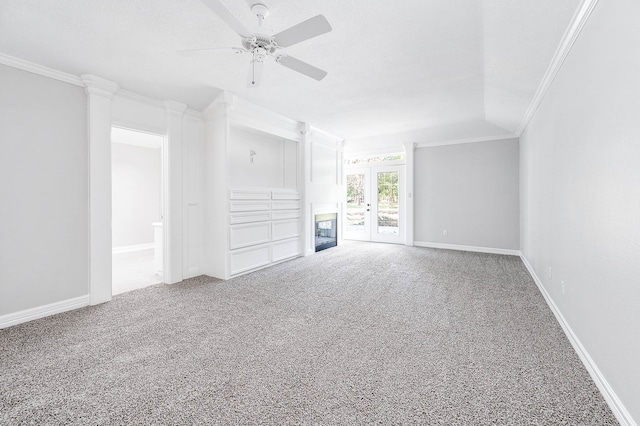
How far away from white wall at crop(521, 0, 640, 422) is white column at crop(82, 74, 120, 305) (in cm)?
431

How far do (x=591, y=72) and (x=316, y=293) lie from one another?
309cm

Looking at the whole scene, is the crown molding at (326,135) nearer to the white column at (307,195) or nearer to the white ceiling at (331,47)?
the white column at (307,195)

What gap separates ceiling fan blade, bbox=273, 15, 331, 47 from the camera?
1793 millimetres

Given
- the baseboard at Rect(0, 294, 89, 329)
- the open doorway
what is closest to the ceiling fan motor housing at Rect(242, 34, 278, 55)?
the baseboard at Rect(0, 294, 89, 329)

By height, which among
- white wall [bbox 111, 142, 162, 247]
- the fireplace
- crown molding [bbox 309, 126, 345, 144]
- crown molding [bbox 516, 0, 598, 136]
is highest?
crown molding [bbox 309, 126, 345, 144]

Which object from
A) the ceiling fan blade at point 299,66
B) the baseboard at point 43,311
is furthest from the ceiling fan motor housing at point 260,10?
the baseboard at point 43,311

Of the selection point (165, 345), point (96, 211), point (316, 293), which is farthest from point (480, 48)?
point (96, 211)

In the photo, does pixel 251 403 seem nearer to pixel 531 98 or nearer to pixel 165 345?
pixel 165 345

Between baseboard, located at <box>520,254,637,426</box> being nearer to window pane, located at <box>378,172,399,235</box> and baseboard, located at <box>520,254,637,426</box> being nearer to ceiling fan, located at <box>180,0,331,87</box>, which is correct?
ceiling fan, located at <box>180,0,331,87</box>

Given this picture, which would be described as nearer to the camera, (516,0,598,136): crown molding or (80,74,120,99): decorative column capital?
(516,0,598,136): crown molding

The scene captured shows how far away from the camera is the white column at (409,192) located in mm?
6702

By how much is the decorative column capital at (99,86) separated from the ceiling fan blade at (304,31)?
7.43 feet

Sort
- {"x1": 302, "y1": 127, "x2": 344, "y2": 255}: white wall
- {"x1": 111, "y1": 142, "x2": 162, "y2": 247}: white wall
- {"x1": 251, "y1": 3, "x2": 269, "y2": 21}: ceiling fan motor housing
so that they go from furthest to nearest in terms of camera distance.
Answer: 1. {"x1": 111, "y1": 142, "x2": 162, "y2": 247}: white wall
2. {"x1": 302, "y1": 127, "x2": 344, "y2": 255}: white wall
3. {"x1": 251, "y1": 3, "x2": 269, "y2": 21}: ceiling fan motor housing

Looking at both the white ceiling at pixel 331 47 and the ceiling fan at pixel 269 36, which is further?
the white ceiling at pixel 331 47
